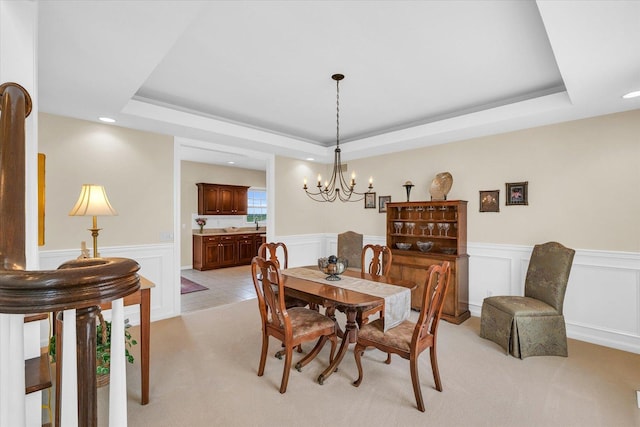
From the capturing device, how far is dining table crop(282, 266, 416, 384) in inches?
95.3

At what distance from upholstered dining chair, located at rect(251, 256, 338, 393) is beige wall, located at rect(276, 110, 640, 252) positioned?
2714 mm

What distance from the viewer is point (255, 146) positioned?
478 centimetres

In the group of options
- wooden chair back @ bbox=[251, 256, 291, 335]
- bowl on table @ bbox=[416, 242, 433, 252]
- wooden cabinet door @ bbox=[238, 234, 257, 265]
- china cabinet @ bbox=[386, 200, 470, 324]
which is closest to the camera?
wooden chair back @ bbox=[251, 256, 291, 335]

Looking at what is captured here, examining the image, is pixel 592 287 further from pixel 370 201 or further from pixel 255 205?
pixel 255 205

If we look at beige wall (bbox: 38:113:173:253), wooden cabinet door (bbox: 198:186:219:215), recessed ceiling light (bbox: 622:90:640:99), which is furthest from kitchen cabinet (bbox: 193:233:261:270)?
recessed ceiling light (bbox: 622:90:640:99)

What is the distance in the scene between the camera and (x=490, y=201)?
13.4ft

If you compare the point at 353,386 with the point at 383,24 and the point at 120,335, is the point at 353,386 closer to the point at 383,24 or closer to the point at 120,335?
the point at 120,335

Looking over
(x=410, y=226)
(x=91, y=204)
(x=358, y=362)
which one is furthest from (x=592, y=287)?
(x=91, y=204)

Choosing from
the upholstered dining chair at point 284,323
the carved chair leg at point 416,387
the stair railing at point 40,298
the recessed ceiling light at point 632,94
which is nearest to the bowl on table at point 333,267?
the upholstered dining chair at point 284,323

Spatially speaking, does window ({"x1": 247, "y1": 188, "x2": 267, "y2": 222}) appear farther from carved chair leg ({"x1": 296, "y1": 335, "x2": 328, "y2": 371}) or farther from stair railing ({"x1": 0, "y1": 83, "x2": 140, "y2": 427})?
stair railing ({"x1": 0, "y1": 83, "x2": 140, "y2": 427})

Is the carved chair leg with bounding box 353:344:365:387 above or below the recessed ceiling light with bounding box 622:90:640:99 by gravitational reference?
below

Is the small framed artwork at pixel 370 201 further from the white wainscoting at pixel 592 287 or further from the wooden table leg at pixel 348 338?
→ the wooden table leg at pixel 348 338

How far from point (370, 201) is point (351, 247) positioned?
34.6 inches

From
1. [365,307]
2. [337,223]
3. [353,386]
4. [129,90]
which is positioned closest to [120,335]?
[365,307]
